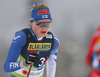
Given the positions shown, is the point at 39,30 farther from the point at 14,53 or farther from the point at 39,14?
the point at 14,53

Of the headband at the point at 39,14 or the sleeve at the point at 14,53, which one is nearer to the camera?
the sleeve at the point at 14,53

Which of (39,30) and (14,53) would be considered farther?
(39,30)

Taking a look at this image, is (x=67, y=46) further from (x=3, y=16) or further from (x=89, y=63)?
(x=89, y=63)

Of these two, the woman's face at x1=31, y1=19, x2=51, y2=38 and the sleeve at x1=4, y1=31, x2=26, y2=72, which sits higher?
the woman's face at x1=31, y1=19, x2=51, y2=38

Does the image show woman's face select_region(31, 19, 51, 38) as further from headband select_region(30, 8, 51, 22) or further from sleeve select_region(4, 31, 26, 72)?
sleeve select_region(4, 31, 26, 72)

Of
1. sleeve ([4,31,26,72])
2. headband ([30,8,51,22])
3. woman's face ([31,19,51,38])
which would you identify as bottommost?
sleeve ([4,31,26,72])

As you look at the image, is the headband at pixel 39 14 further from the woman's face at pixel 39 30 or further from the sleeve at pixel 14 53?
the sleeve at pixel 14 53

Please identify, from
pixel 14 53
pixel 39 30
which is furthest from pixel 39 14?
pixel 14 53

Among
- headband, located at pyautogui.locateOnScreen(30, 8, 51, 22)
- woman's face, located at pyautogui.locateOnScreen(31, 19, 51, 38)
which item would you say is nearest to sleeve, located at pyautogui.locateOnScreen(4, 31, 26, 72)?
woman's face, located at pyautogui.locateOnScreen(31, 19, 51, 38)

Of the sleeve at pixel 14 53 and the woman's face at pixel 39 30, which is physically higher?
the woman's face at pixel 39 30

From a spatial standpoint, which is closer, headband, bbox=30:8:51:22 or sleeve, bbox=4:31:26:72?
sleeve, bbox=4:31:26:72

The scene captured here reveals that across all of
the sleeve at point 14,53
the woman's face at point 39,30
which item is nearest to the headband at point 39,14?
the woman's face at point 39,30

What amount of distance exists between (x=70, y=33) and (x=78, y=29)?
1.07m

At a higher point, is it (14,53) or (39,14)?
(39,14)
